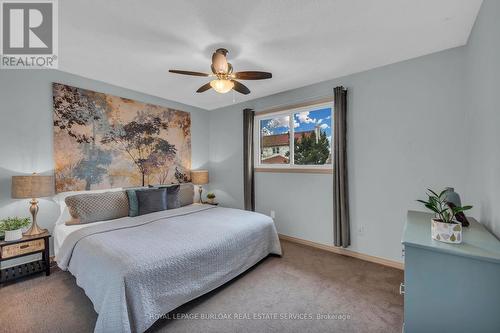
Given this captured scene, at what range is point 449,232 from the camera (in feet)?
3.90

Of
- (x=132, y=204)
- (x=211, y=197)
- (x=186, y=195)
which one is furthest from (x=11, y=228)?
(x=211, y=197)

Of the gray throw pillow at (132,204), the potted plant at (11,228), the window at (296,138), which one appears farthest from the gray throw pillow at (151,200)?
the window at (296,138)

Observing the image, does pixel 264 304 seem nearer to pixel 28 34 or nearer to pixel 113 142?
pixel 113 142

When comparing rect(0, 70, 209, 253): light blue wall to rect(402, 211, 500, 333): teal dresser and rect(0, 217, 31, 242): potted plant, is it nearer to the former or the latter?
rect(0, 217, 31, 242): potted plant

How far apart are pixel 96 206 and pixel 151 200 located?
2.13 ft

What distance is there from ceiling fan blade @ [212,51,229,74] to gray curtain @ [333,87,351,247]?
1.68 meters

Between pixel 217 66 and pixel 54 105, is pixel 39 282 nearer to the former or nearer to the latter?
pixel 54 105

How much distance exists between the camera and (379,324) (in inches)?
68.6

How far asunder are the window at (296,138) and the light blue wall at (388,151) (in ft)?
0.67

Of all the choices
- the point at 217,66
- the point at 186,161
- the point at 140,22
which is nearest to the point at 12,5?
the point at 140,22

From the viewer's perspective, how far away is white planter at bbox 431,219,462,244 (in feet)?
3.85

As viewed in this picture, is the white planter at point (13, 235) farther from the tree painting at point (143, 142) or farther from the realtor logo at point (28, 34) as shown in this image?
the realtor logo at point (28, 34)

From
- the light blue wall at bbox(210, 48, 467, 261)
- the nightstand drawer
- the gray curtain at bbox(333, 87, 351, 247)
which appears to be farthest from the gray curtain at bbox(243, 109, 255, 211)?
the nightstand drawer

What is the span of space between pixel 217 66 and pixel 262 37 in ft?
1.67
